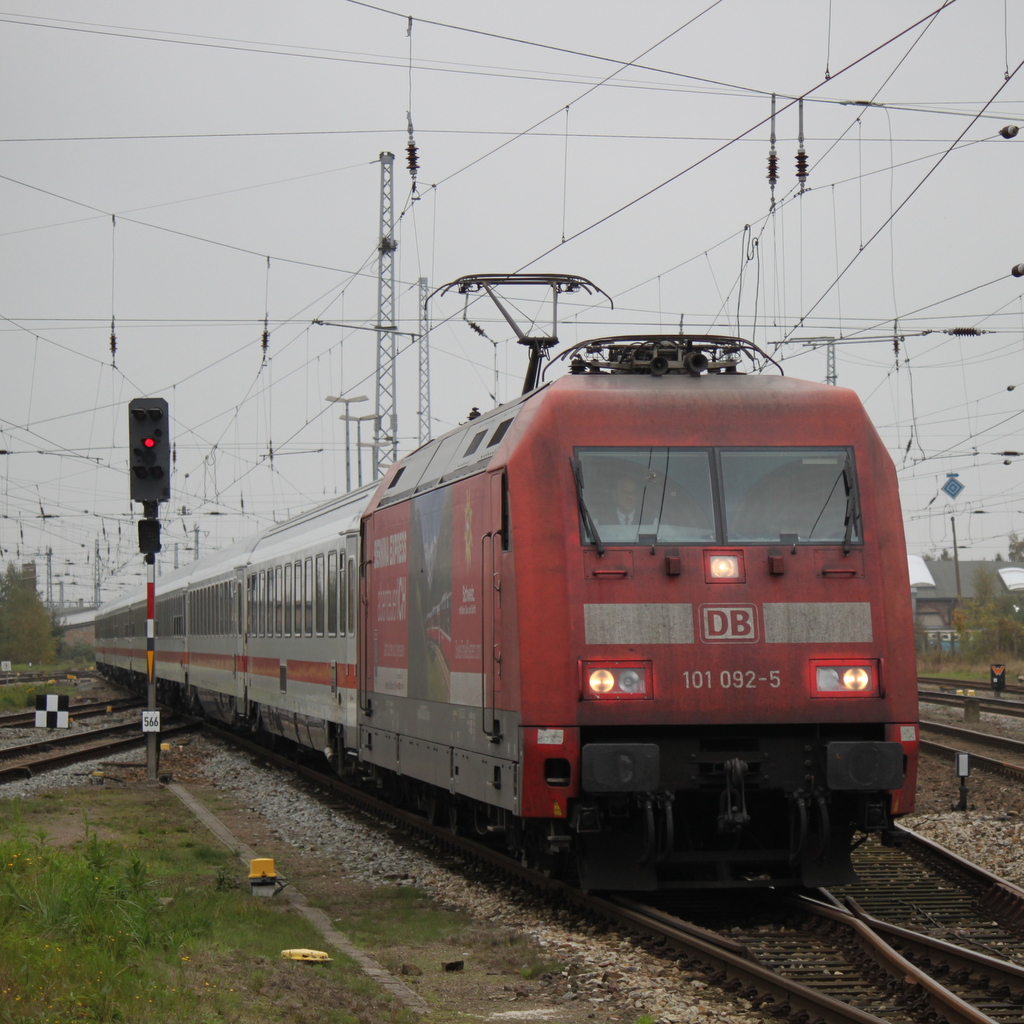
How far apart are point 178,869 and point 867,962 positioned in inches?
234

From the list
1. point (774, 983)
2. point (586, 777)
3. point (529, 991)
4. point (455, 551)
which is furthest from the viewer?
point (455, 551)

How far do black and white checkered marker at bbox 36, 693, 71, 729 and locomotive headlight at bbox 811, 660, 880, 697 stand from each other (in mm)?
18027

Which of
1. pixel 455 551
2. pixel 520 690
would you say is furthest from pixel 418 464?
pixel 520 690

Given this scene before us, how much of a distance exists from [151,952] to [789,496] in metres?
4.83

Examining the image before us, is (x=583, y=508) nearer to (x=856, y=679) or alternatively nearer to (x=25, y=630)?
(x=856, y=679)

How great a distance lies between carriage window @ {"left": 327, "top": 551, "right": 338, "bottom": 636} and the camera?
16688 millimetres

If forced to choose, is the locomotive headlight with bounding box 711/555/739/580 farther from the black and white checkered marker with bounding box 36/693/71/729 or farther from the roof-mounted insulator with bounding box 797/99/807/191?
the black and white checkered marker with bounding box 36/693/71/729

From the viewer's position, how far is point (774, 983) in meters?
6.92

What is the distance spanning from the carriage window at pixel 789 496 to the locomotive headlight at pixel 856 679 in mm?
852

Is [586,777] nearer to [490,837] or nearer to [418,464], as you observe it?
[490,837]

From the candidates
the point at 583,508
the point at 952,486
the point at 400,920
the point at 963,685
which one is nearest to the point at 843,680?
the point at 583,508

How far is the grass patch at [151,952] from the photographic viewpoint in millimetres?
6004

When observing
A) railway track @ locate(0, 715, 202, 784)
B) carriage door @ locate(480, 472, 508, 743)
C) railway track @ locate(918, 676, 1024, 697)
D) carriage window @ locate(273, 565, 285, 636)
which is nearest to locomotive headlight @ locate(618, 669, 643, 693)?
carriage door @ locate(480, 472, 508, 743)

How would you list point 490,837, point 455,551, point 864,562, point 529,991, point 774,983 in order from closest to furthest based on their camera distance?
point 774,983
point 529,991
point 864,562
point 455,551
point 490,837
